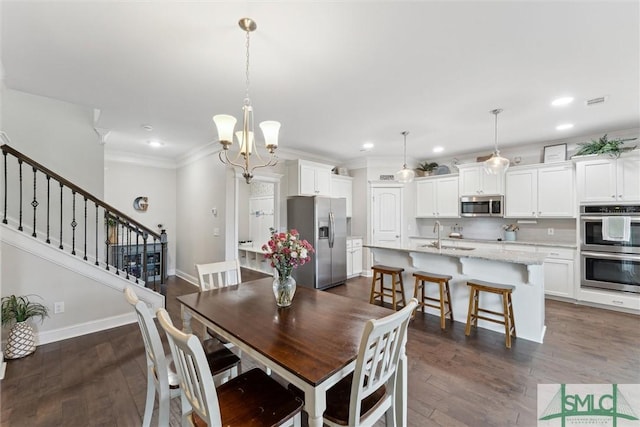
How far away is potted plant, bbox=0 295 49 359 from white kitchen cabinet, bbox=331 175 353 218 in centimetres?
462

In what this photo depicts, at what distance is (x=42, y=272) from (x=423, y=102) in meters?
4.53

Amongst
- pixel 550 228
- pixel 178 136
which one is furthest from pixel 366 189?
pixel 178 136

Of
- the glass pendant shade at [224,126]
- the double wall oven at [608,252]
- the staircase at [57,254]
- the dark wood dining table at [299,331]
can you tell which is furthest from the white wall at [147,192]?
the double wall oven at [608,252]

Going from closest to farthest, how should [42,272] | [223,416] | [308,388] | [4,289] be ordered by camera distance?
[308,388]
[223,416]
[4,289]
[42,272]

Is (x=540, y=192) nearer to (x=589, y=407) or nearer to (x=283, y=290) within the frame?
(x=589, y=407)

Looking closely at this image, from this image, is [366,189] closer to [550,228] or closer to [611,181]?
[550,228]

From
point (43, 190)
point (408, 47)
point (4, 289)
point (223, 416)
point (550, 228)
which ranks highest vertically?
point (408, 47)

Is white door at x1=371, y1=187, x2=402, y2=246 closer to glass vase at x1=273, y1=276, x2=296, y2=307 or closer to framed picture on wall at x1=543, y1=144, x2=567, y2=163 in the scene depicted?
framed picture on wall at x1=543, y1=144, x2=567, y2=163

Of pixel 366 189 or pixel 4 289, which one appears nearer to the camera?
pixel 4 289

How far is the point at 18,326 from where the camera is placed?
8.20ft

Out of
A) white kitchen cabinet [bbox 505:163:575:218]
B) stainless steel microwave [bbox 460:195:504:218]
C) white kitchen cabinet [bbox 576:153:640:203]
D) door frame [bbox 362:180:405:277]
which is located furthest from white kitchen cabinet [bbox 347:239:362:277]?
white kitchen cabinet [bbox 576:153:640:203]

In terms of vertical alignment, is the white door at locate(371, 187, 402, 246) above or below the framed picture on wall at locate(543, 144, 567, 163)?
below

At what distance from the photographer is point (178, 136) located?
4.36m

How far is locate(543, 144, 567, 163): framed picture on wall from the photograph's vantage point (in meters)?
4.38
